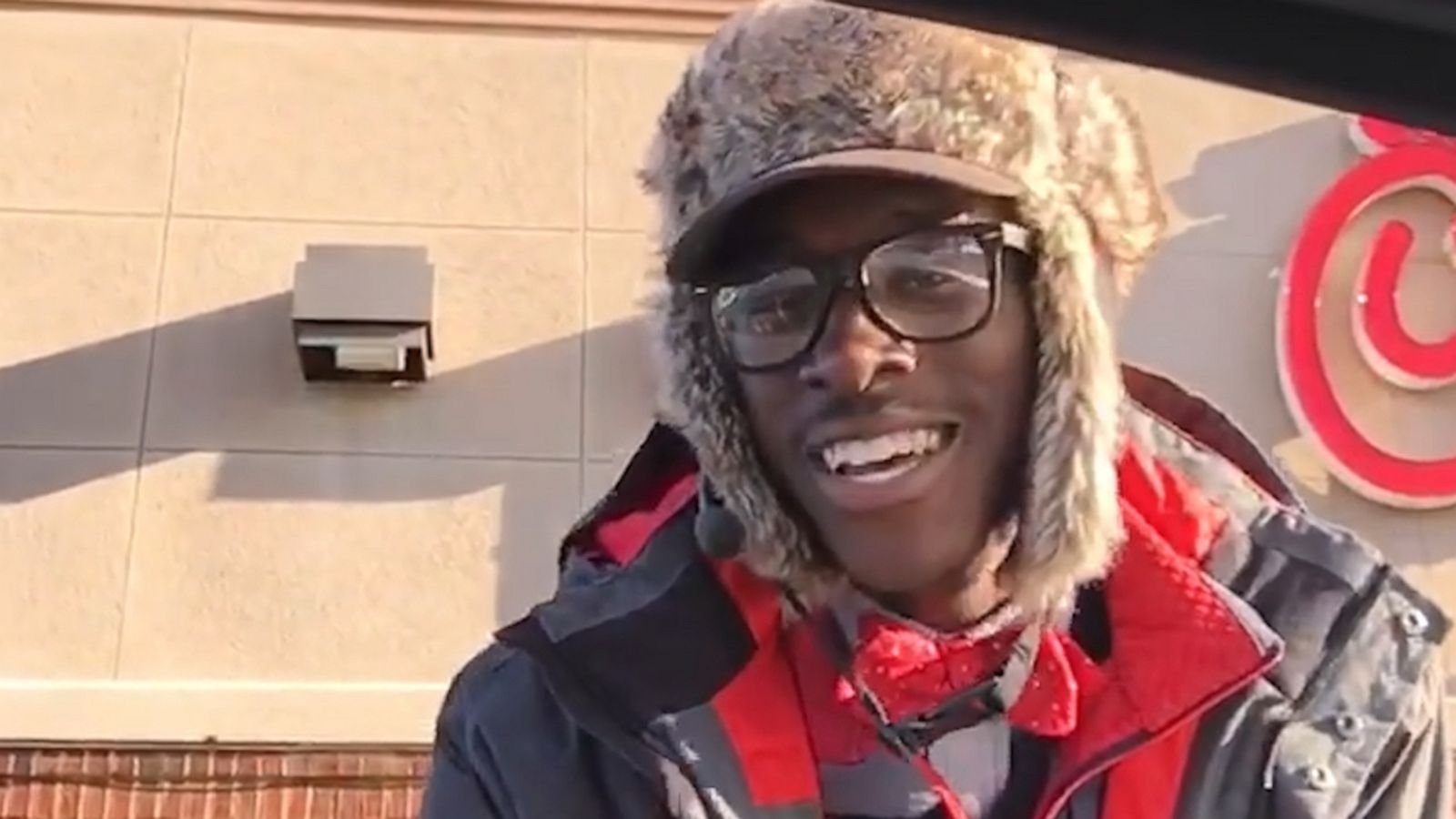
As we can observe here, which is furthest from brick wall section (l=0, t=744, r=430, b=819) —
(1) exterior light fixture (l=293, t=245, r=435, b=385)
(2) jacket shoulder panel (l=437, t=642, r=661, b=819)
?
(2) jacket shoulder panel (l=437, t=642, r=661, b=819)

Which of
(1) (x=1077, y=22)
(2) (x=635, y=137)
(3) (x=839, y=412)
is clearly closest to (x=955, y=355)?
(3) (x=839, y=412)

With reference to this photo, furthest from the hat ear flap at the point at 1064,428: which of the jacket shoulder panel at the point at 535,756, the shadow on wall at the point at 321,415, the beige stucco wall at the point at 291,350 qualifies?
the shadow on wall at the point at 321,415

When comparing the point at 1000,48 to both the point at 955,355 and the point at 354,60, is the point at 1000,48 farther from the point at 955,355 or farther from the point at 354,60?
the point at 354,60

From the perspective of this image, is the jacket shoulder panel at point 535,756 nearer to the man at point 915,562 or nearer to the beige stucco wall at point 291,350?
the man at point 915,562

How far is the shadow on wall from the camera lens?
4836mm

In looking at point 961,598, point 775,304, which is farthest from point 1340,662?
point 775,304

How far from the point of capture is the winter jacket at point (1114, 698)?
1.61m

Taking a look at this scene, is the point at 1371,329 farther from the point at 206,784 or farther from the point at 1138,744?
the point at 1138,744

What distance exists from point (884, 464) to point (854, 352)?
0.08 metres

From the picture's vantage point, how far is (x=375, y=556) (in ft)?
15.8

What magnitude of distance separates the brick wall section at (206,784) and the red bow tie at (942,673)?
289 centimetres

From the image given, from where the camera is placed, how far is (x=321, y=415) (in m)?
4.94

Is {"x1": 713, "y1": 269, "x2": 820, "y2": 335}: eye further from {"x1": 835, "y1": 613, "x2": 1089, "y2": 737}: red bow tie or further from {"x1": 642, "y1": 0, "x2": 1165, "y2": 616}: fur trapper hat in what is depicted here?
{"x1": 835, "y1": 613, "x2": 1089, "y2": 737}: red bow tie

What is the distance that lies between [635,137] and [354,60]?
648 mm
